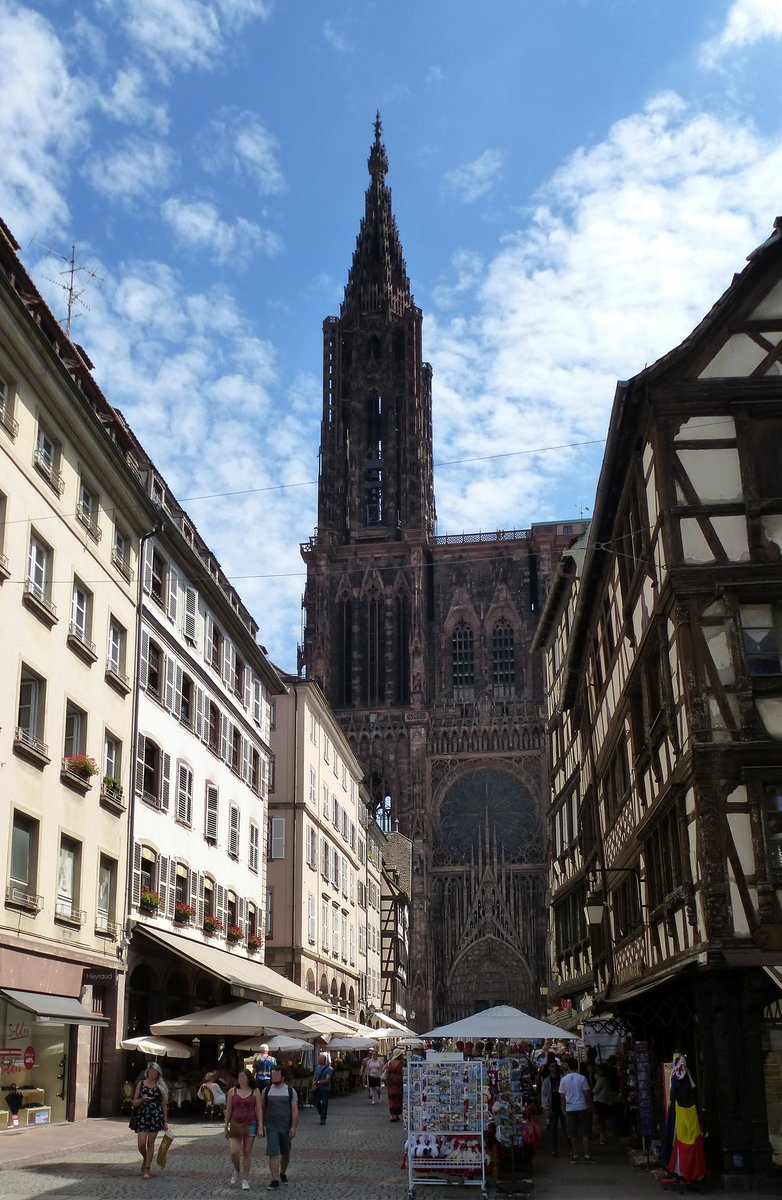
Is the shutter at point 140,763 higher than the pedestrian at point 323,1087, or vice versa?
the shutter at point 140,763

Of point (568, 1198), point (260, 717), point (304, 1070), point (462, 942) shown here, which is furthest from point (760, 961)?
point (462, 942)

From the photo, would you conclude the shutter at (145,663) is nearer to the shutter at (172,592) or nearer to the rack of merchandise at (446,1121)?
the shutter at (172,592)

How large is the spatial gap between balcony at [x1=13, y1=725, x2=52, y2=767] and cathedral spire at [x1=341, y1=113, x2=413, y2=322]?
82.9 metres

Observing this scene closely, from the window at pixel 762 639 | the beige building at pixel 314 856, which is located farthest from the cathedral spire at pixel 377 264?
the window at pixel 762 639

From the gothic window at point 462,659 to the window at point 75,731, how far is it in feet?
→ 203

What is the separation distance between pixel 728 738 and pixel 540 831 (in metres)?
64.8

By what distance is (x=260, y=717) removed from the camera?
1540 inches

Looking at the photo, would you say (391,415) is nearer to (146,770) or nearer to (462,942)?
(462,942)

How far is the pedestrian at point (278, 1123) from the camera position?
1521 cm

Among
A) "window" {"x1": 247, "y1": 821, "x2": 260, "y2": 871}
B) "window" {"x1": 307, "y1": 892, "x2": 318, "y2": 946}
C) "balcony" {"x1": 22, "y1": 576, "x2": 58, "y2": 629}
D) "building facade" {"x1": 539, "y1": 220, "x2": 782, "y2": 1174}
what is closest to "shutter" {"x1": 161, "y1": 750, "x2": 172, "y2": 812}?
"balcony" {"x1": 22, "y1": 576, "x2": 58, "y2": 629}

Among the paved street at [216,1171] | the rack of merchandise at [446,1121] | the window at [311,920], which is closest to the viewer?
the paved street at [216,1171]

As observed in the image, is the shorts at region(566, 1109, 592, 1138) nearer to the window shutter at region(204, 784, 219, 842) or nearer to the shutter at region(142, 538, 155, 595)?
the shutter at region(142, 538, 155, 595)

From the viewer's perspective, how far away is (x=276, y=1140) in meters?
15.3

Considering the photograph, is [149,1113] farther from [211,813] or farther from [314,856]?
[314,856]
